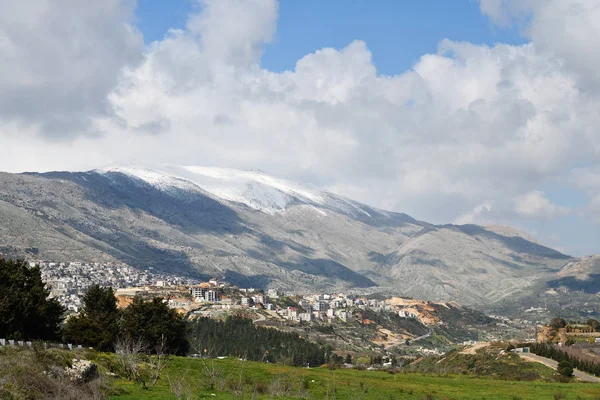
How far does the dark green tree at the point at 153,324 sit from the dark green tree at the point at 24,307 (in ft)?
27.2

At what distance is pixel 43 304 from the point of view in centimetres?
6825

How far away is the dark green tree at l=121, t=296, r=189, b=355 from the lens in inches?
2889

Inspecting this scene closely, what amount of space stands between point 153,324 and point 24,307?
16740mm

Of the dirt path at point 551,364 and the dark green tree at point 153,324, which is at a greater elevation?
the dark green tree at point 153,324

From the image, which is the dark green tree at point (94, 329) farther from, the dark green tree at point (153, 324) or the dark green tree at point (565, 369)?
the dark green tree at point (565, 369)

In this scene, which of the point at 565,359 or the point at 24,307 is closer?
the point at 24,307

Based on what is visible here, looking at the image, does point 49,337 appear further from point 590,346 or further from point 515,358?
point 590,346

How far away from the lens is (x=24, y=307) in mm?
64062

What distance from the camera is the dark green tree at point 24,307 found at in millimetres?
61188

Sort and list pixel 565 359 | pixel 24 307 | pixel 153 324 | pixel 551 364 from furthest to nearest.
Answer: pixel 565 359, pixel 551 364, pixel 153 324, pixel 24 307

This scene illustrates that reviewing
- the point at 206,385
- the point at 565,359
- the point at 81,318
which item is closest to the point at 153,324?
the point at 81,318

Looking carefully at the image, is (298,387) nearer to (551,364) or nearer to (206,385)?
(206,385)

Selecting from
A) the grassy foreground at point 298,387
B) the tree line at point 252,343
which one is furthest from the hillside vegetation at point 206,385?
the tree line at point 252,343

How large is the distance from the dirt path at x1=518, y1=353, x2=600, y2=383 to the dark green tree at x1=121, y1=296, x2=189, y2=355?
55.8 m
